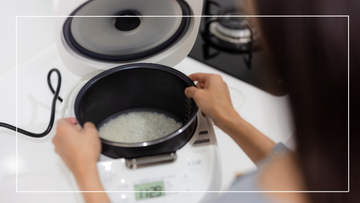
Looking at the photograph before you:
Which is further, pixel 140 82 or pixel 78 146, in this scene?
pixel 140 82

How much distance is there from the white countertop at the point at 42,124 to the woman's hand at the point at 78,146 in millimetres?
174

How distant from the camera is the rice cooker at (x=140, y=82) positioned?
523 millimetres

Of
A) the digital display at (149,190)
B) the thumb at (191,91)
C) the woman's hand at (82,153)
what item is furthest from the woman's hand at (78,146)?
the thumb at (191,91)

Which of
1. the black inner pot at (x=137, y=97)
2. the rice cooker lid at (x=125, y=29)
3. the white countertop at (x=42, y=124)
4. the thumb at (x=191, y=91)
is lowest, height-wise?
the white countertop at (x=42, y=124)

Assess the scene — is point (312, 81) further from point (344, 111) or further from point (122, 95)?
point (122, 95)

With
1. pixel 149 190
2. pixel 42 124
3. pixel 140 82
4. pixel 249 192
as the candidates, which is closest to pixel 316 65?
pixel 249 192

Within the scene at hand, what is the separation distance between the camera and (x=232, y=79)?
984mm

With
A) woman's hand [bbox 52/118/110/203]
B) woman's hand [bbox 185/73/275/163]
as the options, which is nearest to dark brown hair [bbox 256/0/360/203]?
woman's hand [bbox 185/73/275/163]

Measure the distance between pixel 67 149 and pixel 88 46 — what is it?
29 centimetres

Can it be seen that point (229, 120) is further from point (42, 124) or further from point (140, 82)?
point (42, 124)

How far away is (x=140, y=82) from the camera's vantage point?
71 cm

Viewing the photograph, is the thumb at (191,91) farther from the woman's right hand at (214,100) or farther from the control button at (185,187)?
the control button at (185,187)

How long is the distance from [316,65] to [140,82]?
484 millimetres

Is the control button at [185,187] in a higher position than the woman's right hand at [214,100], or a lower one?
lower
